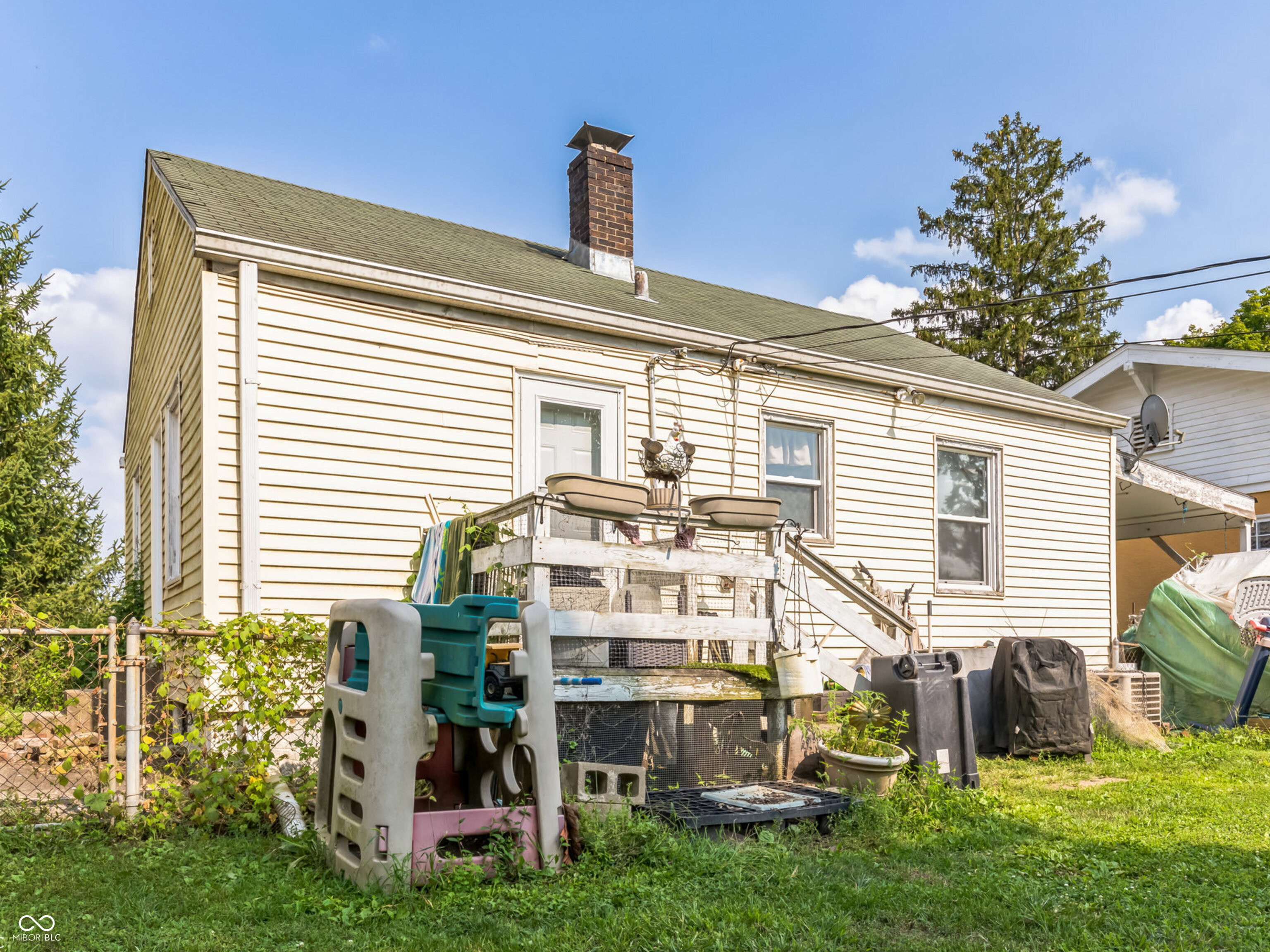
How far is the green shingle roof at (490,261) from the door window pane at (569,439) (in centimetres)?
96

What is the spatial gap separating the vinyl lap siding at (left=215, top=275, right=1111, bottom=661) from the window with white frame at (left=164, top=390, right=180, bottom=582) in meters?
1.80

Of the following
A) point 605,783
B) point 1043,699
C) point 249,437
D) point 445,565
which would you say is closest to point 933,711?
point 1043,699

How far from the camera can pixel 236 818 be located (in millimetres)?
5055

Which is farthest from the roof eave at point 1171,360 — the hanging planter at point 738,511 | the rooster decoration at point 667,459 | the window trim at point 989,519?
the hanging planter at point 738,511

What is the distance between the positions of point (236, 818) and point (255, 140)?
915cm

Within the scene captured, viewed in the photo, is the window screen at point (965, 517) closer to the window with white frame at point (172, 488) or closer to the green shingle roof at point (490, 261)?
the green shingle roof at point (490, 261)

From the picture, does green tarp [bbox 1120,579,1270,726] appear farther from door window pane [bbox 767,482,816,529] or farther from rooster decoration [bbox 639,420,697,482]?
rooster decoration [bbox 639,420,697,482]

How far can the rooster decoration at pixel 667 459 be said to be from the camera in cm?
745

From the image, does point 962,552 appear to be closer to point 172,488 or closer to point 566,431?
point 566,431

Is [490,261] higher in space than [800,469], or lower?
higher

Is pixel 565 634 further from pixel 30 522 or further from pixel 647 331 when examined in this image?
pixel 30 522

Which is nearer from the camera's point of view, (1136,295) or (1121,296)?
(1136,295)

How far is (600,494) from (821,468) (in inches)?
163

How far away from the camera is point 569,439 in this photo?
812 centimetres
